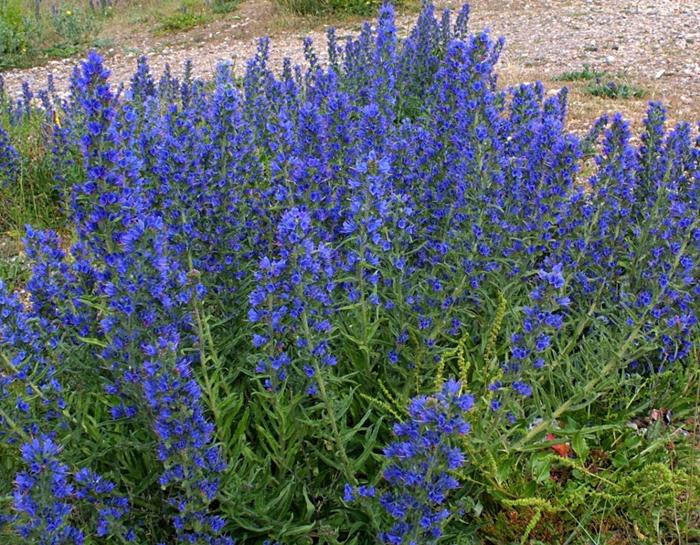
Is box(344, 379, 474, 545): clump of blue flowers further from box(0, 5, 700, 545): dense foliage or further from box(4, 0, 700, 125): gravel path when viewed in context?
box(4, 0, 700, 125): gravel path

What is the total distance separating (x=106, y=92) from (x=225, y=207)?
0.85 m

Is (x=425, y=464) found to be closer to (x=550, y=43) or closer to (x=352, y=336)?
(x=352, y=336)

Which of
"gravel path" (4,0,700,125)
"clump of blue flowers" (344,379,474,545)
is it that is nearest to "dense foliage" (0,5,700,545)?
"clump of blue flowers" (344,379,474,545)

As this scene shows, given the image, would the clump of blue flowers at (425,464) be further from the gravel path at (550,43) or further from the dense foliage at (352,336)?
the gravel path at (550,43)

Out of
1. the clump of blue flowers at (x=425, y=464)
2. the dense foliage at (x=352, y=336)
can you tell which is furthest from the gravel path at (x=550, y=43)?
the clump of blue flowers at (x=425, y=464)

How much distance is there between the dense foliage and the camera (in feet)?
7.04

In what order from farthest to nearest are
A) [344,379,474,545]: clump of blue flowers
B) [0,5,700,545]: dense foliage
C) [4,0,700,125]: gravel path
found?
[4,0,700,125]: gravel path
[0,5,700,545]: dense foliage
[344,379,474,545]: clump of blue flowers

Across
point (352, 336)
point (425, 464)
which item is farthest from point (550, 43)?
point (425, 464)

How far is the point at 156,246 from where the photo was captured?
2094 millimetres

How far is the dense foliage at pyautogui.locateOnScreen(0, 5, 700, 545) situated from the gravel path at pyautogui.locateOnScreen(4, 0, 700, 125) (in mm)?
4424

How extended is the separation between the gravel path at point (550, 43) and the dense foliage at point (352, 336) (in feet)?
14.5

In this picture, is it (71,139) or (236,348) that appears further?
(71,139)

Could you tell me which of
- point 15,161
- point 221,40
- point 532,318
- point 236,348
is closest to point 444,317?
point 532,318

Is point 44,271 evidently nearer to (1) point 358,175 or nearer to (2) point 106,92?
(2) point 106,92
